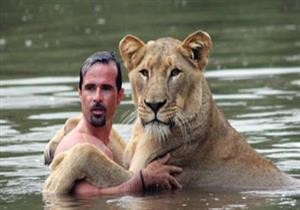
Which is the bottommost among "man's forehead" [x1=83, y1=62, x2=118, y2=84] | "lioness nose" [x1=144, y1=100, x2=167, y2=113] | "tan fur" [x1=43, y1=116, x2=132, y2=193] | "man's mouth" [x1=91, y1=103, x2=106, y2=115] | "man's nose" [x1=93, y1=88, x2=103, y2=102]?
"tan fur" [x1=43, y1=116, x2=132, y2=193]

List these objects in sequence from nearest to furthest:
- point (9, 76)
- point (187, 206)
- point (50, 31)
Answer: point (187, 206)
point (9, 76)
point (50, 31)

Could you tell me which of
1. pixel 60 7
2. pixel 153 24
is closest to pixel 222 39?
pixel 153 24

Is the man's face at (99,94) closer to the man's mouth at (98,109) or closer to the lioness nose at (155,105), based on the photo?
the man's mouth at (98,109)

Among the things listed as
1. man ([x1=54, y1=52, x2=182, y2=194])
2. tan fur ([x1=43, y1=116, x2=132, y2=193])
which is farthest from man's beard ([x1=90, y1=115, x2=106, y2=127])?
tan fur ([x1=43, y1=116, x2=132, y2=193])

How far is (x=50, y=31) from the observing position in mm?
24969

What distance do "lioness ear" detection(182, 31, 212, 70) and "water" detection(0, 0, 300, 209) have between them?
100 centimetres

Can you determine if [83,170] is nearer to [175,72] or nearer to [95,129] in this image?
[95,129]

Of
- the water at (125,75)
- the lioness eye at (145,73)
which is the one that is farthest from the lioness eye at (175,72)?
the water at (125,75)

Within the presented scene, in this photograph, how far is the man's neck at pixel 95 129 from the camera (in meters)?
10.8

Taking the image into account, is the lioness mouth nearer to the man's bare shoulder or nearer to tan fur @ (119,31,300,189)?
tan fur @ (119,31,300,189)

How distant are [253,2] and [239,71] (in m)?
11.7

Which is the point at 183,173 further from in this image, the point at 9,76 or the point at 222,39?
the point at 222,39

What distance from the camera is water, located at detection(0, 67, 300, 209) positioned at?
10.2 meters

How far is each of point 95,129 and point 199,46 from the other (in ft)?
3.53
